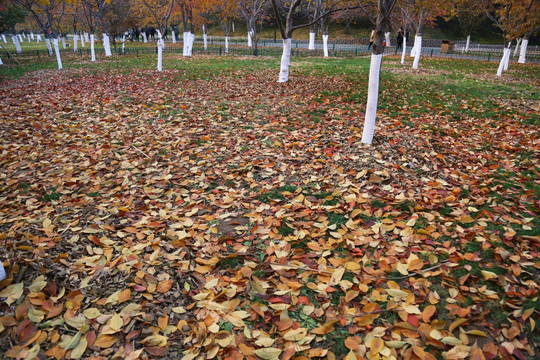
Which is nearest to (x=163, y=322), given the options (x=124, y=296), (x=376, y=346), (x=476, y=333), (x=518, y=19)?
(x=124, y=296)

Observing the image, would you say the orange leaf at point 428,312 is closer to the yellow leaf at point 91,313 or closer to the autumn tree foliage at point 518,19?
the yellow leaf at point 91,313

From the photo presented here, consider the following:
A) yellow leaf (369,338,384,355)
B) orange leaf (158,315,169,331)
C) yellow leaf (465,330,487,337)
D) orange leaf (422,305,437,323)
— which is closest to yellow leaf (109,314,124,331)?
orange leaf (158,315,169,331)

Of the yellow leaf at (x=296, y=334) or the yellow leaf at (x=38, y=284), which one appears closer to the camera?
the yellow leaf at (x=296, y=334)

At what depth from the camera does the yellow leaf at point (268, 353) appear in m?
2.18

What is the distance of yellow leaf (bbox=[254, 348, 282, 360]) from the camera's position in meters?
2.18

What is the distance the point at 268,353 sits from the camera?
2197mm

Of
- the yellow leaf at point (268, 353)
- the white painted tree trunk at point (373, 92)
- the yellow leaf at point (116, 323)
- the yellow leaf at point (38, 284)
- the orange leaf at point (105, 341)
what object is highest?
the white painted tree trunk at point (373, 92)

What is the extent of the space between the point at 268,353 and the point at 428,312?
1.24m

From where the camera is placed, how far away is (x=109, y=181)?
451 cm

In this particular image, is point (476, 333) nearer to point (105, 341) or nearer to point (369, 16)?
point (105, 341)

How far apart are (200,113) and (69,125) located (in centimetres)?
271

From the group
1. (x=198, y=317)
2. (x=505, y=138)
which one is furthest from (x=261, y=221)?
(x=505, y=138)

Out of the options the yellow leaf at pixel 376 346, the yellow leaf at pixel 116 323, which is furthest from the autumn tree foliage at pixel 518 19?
the yellow leaf at pixel 116 323

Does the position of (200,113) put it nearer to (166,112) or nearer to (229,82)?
(166,112)
